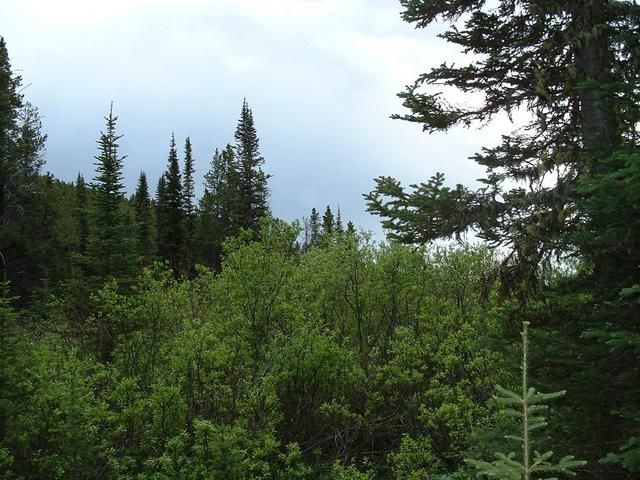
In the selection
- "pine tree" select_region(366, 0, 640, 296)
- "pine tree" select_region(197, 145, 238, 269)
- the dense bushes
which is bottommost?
the dense bushes

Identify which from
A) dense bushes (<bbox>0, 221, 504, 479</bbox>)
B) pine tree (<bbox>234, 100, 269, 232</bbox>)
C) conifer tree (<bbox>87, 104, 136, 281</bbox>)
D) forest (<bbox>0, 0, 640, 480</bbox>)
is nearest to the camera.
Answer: forest (<bbox>0, 0, 640, 480</bbox>)

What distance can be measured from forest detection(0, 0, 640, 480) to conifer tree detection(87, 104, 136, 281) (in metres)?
6.71

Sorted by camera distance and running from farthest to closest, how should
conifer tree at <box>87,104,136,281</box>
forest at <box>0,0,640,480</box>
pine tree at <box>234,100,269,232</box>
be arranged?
pine tree at <box>234,100,269,232</box>
conifer tree at <box>87,104,136,281</box>
forest at <box>0,0,640,480</box>

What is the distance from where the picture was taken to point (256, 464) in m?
7.98

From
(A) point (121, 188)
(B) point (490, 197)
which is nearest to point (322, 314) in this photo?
(B) point (490, 197)

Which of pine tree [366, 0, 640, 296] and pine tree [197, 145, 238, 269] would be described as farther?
pine tree [197, 145, 238, 269]

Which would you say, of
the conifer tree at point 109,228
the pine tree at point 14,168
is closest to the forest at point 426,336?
the conifer tree at point 109,228

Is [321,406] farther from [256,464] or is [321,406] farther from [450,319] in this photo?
[450,319]

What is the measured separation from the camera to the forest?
588 cm

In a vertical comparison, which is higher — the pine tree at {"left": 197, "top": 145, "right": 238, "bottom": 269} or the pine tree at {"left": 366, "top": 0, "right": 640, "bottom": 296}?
the pine tree at {"left": 197, "top": 145, "right": 238, "bottom": 269}

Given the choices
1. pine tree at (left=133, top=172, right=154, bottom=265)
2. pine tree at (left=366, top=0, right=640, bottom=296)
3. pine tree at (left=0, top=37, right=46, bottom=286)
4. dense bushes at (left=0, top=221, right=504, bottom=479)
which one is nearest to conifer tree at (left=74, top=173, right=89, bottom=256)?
pine tree at (left=133, top=172, right=154, bottom=265)

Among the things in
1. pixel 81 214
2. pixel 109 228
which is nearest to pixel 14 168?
pixel 109 228

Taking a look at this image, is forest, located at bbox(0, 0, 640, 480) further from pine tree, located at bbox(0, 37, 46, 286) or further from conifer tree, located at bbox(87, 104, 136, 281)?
pine tree, located at bbox(0, 37, 46, 286)

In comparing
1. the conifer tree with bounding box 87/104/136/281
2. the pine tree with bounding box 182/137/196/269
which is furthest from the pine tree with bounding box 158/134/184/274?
the conifer tree with bounding box 87/104/136/281
